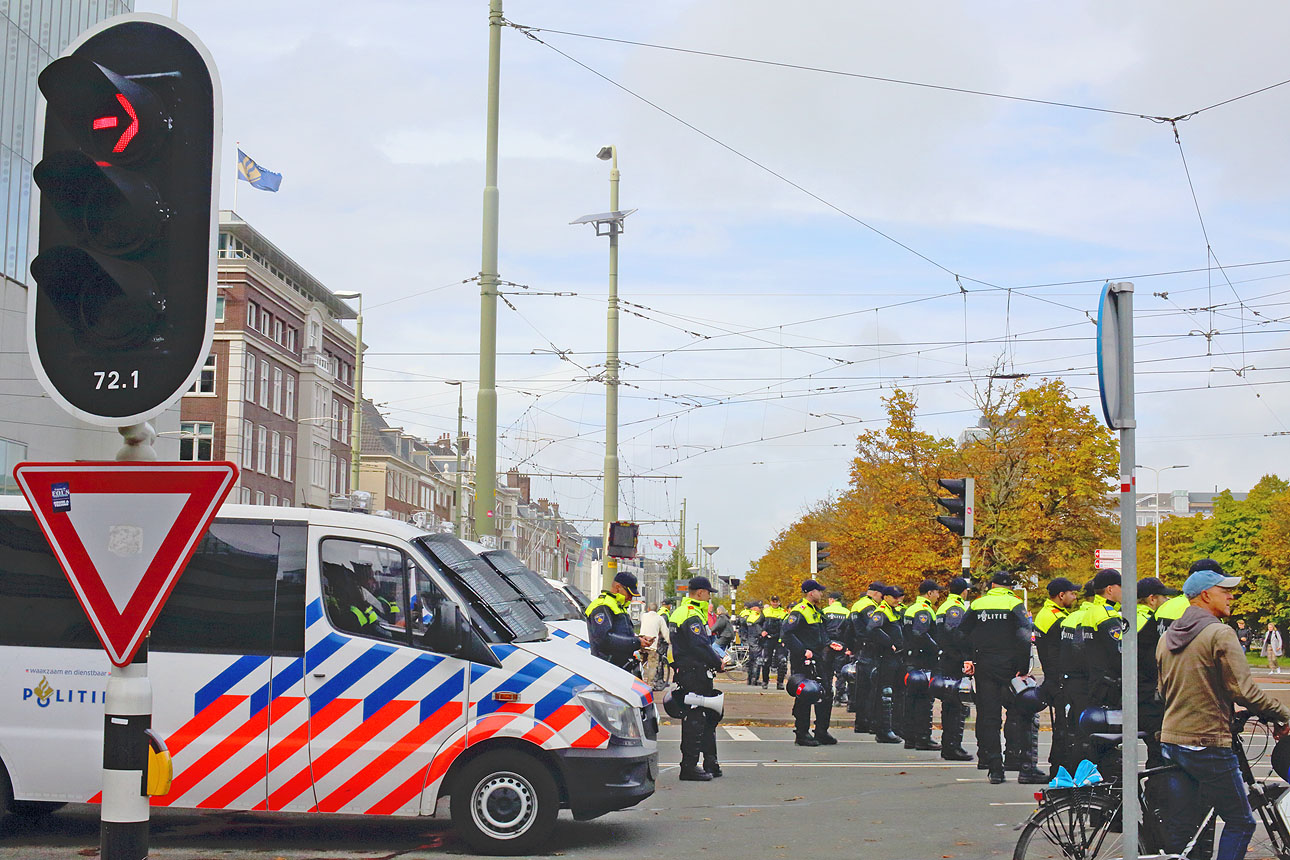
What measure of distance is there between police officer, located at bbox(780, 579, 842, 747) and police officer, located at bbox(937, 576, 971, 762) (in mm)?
1539

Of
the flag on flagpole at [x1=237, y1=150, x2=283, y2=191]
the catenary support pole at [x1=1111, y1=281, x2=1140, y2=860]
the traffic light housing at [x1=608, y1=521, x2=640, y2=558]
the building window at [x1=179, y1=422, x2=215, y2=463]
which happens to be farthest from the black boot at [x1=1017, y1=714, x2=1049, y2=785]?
the building window at [x1=179, y1=422, x2=215, y2=463]

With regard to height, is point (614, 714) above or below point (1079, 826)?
above

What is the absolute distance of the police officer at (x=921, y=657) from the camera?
15.9 meters

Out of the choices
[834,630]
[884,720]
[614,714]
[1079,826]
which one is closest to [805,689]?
[884,720]

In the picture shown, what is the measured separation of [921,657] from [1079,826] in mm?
9490

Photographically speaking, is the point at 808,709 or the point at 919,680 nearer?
the point at 919,680

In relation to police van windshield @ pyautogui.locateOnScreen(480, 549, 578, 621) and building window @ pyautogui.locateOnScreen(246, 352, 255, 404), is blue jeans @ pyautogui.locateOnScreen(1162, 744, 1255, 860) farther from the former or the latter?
building window @ pyautogui.locateOnScreen(246, 352, 255, 404)

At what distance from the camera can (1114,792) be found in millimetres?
6863

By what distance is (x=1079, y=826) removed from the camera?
6.79 metres

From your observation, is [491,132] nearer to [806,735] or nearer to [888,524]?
[806,735]

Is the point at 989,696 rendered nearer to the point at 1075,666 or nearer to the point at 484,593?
the point at 1075,666

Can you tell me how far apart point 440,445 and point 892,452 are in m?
79.6

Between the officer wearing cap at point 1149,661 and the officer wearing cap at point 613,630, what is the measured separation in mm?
5424

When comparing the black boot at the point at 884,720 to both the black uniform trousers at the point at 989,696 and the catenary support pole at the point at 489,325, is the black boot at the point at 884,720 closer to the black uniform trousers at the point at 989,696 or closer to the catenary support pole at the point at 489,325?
the black uniform trousers at the point at 989,696
